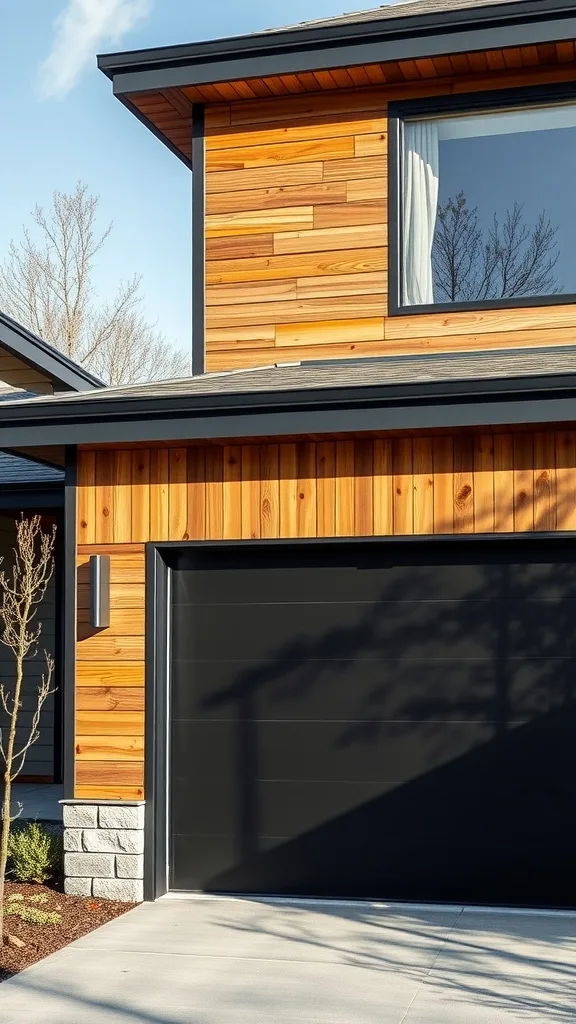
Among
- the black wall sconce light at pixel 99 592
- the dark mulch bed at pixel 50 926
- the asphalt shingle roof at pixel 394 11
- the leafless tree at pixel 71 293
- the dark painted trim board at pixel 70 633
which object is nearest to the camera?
the dark mulch bed at pixel 50 926

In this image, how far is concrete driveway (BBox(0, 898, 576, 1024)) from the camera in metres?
5.77

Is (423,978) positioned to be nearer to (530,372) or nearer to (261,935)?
(261,935)

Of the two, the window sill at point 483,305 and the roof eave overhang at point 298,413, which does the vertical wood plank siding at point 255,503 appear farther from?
the window sill at point 483,305

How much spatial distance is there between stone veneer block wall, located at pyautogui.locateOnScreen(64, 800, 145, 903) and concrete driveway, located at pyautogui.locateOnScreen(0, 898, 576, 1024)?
0.91ft

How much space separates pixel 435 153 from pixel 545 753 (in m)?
4.93

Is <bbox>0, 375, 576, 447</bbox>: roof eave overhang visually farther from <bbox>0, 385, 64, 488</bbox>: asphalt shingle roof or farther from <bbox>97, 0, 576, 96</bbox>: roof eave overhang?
<bbox>97, 0, 576, 96</bbox>: roof eave overhang

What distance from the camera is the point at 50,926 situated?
7.42 m

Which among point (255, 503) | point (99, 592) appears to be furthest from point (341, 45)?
point (99, 592)

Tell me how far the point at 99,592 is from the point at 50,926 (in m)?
2.17

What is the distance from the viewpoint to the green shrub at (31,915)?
743 cm

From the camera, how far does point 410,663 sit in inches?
322

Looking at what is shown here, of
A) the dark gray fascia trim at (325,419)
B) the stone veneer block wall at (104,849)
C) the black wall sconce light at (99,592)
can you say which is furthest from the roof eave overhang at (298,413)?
the stone veneer block wall at (104,849)

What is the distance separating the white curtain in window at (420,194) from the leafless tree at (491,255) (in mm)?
86

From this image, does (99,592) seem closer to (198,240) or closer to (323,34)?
(198,240)
